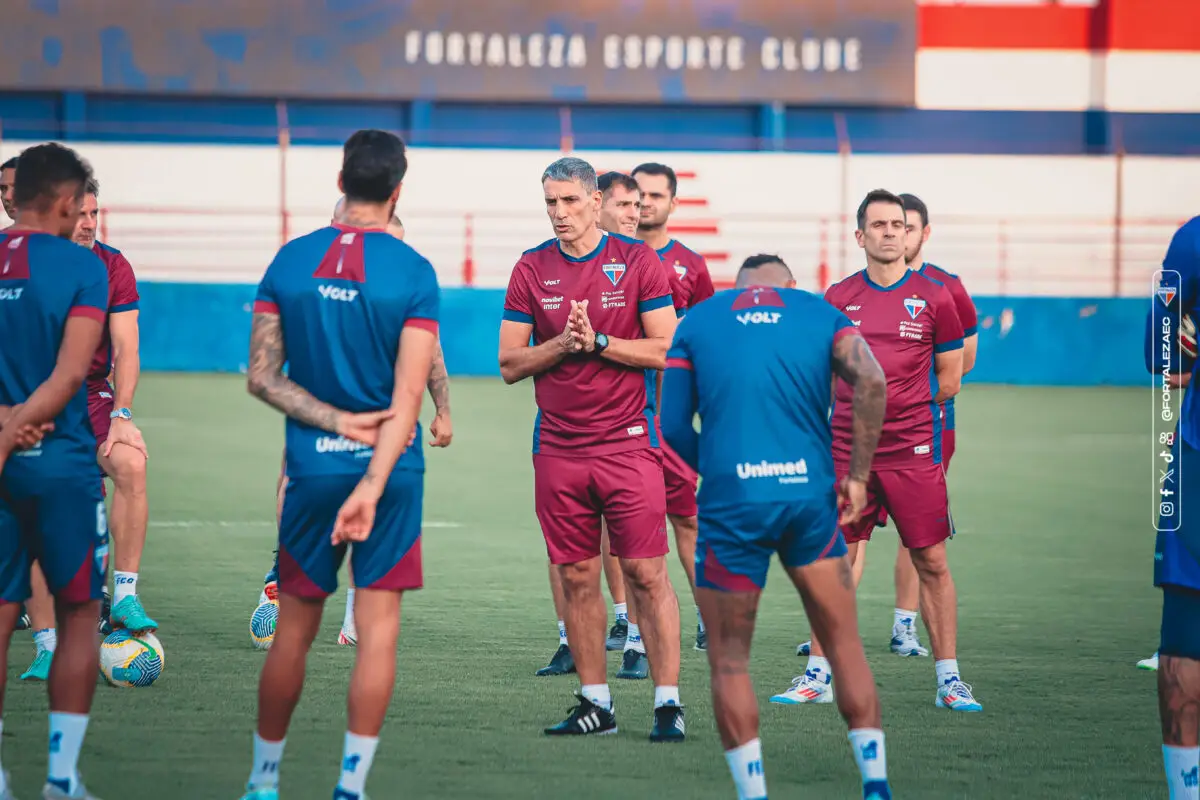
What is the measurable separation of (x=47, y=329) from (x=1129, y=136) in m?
29.0

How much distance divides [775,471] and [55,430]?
7.49ft

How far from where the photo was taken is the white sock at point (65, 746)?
514 centimetres

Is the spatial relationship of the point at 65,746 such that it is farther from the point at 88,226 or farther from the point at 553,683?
the point at 88,226

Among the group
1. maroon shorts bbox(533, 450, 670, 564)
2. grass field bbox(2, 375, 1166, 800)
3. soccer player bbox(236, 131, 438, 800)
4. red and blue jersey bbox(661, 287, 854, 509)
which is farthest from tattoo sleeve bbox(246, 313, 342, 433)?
maroon shorts bbox(533, 450, 670, 564)

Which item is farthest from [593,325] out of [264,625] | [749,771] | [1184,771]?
[1184,771]

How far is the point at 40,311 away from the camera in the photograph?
5.07 meters

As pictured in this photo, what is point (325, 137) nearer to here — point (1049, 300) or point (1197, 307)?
point (1049, 300)

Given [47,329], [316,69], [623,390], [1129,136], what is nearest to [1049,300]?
[1129,136]

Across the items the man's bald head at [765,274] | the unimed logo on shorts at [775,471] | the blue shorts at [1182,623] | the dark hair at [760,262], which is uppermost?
the dark hair at [760,262]

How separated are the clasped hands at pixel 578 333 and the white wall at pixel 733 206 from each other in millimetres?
22155

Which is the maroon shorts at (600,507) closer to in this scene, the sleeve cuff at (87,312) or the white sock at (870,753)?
the white sock at (870,753)

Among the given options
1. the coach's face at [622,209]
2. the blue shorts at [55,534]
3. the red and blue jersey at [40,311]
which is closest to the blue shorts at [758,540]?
the blue shorts at [55,534]

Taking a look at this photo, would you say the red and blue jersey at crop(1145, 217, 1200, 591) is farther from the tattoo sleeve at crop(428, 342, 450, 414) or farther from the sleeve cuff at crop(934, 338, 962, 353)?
the tattoo sleeve at crop(428, 342, 450, 414)

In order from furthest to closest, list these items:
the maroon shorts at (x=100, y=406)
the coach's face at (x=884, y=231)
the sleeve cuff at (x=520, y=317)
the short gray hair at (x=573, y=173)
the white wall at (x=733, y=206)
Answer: the white wall at (x=733, y=206) → the maroon shorts at (x=100, y=406) → the coach's face at (x=884, y=231) → the sleeve cuff at (x=520, y=317) → the short gray hair at (x=573, y=173)
